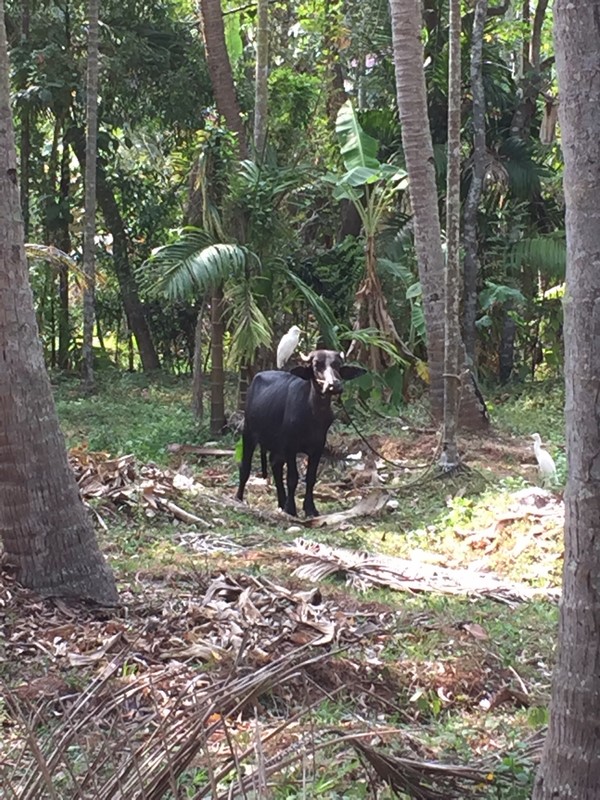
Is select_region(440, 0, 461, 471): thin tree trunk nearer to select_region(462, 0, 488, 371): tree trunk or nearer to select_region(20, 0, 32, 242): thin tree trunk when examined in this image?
select_region(462, 0, 488, 371): tree trunk

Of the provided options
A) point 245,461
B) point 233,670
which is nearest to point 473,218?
point 245,461

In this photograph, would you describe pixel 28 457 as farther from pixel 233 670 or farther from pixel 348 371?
pixel 348 371

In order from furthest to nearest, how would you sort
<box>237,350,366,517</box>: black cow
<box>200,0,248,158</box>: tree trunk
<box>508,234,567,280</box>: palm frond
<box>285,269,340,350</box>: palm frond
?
<box>508,234,567,280</box>: palm frond, <box>200,0,248,158</box>: tree trunk, <box>285,269,340,350</box>: palm frond, <box>237,350,366,517</box>: black cow

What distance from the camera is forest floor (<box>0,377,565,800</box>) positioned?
10.6 ft

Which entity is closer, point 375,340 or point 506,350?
point 375,340

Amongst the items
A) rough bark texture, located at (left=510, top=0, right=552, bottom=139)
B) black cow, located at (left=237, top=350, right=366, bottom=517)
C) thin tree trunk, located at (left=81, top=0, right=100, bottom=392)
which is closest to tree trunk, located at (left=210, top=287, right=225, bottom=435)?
black cow, located at (left=237, top=350, right=366, bottom=517)

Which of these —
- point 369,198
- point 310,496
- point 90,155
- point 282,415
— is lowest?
point 310,496

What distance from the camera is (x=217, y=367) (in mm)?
13734

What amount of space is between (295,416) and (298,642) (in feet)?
16.9

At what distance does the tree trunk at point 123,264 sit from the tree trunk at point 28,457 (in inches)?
561

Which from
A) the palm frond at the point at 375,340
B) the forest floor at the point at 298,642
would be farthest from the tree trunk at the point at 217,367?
the forest floor at the point at 298,642

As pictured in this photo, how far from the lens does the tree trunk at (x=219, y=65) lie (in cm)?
1516

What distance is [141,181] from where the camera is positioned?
20.9 metres

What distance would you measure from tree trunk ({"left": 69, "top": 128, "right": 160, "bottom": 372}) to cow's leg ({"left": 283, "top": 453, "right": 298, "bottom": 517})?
10574mm
